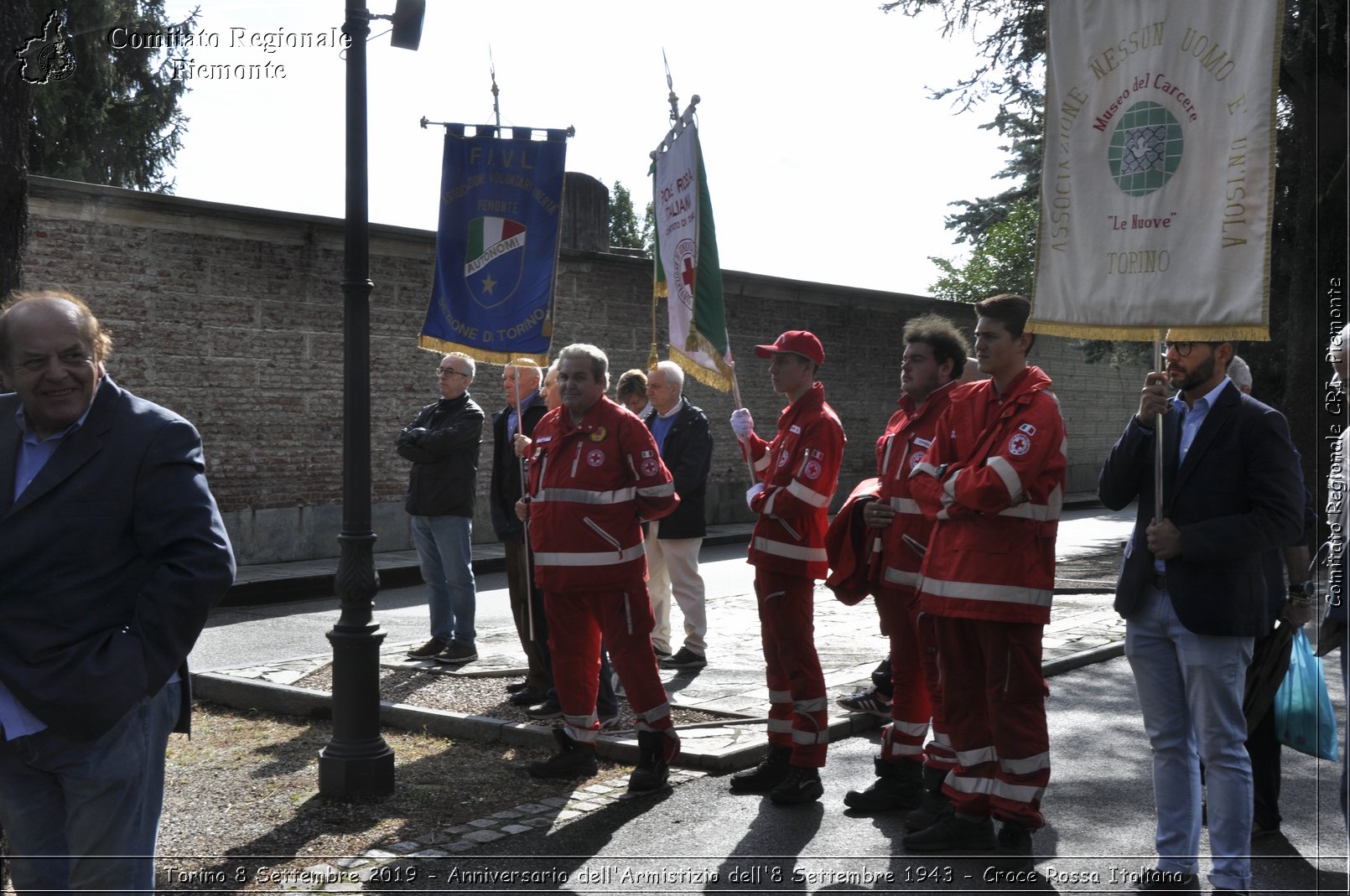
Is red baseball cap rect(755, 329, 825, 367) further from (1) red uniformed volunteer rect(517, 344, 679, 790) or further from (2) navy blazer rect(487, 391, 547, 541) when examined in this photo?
(2) navy blazer rect(487, 391, 547, 541)

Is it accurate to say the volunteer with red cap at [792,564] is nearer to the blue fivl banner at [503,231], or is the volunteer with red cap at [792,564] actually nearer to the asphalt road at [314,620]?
the blue fivl banner at [503,231]

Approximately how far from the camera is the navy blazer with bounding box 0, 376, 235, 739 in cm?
303

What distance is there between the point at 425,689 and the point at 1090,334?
487 cm

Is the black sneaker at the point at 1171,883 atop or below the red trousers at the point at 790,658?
below

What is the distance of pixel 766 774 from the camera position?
18.9 ft

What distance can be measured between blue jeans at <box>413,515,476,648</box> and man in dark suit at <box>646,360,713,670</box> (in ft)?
4.41

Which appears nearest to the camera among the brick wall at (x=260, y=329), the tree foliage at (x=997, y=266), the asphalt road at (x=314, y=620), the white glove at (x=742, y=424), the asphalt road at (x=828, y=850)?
the asphalt road at (x=828, y=850)

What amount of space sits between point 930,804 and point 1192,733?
1164 mm

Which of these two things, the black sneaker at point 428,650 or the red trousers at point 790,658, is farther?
the black sneaker at point 428,650

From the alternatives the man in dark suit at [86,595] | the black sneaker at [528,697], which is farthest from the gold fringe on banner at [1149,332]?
the black sneaker at [528,697]

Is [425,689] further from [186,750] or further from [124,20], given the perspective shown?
[124,20]

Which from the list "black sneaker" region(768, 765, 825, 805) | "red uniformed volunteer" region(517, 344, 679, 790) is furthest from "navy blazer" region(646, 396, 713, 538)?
"black sneaker" region(768, 765, 825, 805)

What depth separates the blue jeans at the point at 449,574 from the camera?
8938 mm

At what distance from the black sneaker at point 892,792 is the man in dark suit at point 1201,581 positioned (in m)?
1.23
